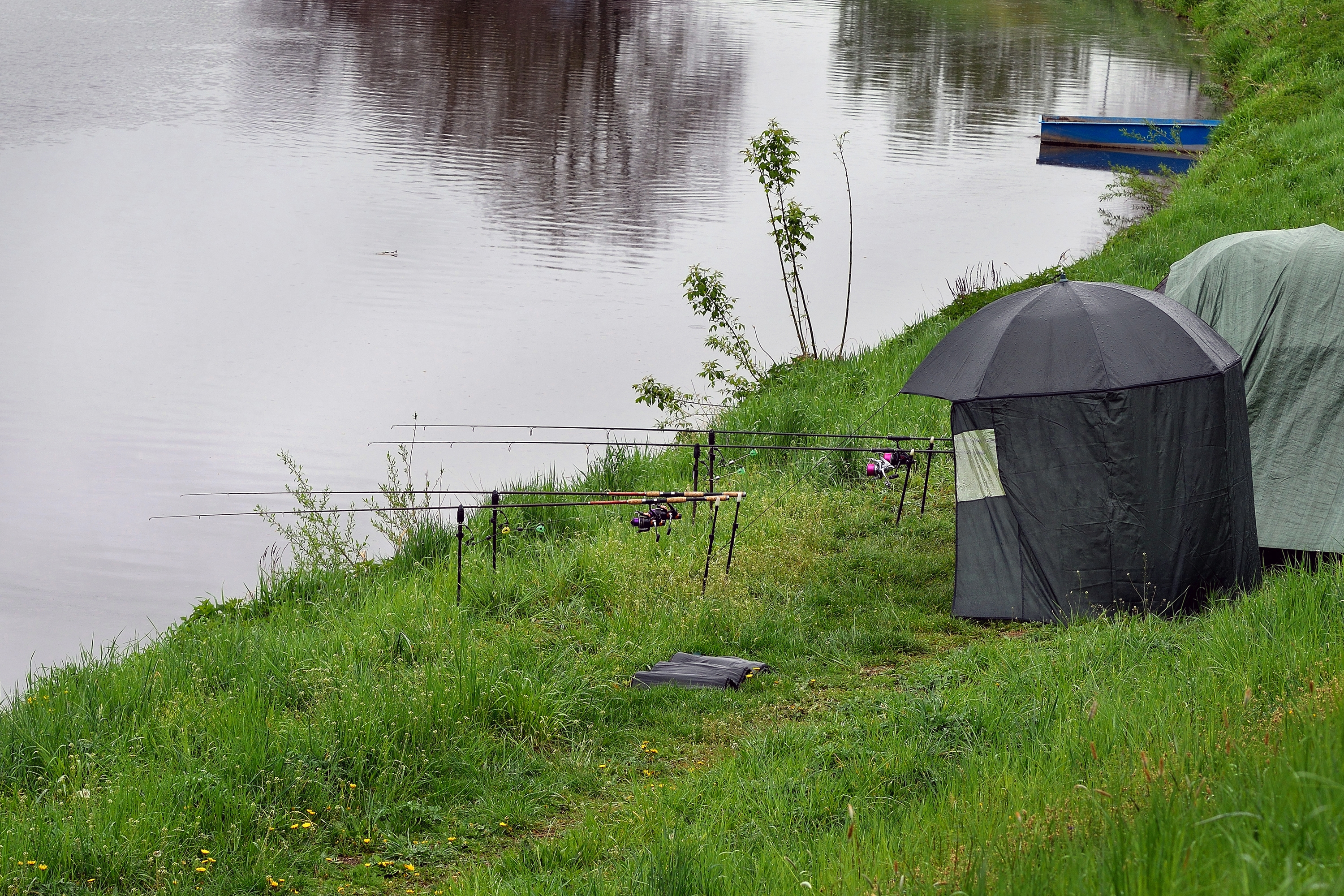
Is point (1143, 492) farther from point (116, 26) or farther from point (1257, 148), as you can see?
point (116, 26)

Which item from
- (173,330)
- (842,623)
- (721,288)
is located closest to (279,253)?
(173,330)

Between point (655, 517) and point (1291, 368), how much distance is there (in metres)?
4.52

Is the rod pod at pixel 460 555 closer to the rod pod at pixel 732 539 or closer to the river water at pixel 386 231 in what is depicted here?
the rod pod at pixel 732 539

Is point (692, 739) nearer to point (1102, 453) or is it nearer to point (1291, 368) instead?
point (1102, 453)

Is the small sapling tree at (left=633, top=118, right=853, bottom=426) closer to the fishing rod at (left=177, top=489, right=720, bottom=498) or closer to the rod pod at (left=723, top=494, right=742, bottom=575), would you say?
the fishing rod at (left=177, top=489, right=720, bottom=498)

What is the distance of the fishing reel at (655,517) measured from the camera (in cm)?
835

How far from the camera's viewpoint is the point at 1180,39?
45.3 meters

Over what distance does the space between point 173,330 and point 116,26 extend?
2951 cm

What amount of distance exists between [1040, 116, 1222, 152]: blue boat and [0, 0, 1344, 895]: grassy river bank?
2152 cm

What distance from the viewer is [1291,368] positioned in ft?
28.8

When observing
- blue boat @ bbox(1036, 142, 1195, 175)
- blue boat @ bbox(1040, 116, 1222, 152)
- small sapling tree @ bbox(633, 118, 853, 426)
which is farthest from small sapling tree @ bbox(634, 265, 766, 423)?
blue boat @ bbox(1040, 116, 1222, 152)

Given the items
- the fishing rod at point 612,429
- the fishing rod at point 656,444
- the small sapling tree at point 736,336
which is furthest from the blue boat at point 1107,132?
the fishing rod at point 656,444

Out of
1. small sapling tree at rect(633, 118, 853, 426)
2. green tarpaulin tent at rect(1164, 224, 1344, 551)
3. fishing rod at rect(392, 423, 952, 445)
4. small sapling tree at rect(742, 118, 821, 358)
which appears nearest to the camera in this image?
green tarpaulin tent at rect(1164, 224, 1344, 551)

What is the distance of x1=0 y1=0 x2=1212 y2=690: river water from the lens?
13.4 m
